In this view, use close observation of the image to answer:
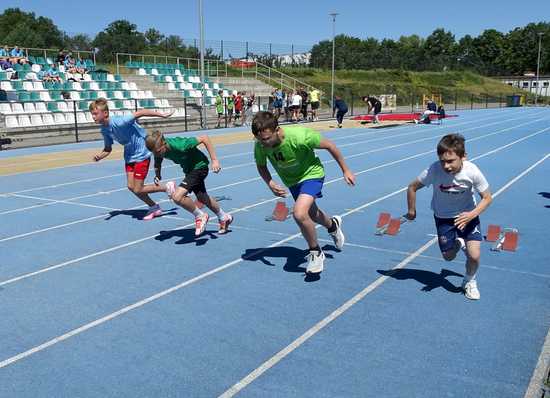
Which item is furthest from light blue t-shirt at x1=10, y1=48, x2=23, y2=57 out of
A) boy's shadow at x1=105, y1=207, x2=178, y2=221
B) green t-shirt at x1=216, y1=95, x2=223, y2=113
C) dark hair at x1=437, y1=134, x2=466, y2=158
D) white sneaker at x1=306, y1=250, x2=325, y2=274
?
dark hair at x1=437, y1=134, x2=466, y2=158

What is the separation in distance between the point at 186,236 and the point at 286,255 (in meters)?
1.60

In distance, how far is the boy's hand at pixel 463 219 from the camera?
4.73 meters

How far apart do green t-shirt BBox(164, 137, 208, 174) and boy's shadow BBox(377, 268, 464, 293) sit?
281cm

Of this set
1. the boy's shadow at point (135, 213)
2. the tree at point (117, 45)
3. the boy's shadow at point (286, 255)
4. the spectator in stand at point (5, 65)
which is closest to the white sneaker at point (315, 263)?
the boy's shadow at point (286, 255)

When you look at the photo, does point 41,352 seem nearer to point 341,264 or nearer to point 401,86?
point 341,264

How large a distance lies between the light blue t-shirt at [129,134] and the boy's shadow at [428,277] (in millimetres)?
4196

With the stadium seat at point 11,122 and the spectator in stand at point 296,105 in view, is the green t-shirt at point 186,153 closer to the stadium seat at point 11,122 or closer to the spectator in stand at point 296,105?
the stadium seat at point 11,122

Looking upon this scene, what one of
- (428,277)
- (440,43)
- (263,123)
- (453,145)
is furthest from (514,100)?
(440,43)

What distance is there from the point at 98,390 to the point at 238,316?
1459mm

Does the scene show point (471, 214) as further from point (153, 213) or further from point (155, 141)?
point (153, 213)

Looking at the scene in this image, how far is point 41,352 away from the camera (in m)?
4.22

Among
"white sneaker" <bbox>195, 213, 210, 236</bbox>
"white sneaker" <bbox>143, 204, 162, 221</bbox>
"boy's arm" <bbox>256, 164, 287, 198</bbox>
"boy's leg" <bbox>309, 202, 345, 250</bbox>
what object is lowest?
"white sneaker" <bbox>143, 204, 162, 221</bbox>

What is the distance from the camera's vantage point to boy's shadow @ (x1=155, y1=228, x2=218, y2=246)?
733 centimetres

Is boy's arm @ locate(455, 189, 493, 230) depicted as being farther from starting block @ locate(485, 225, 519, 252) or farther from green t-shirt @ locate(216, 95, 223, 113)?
green t-shirt @ locate(216, 95, 223, 113)
